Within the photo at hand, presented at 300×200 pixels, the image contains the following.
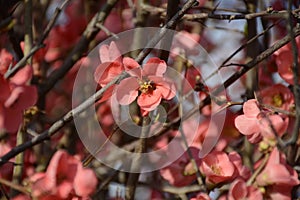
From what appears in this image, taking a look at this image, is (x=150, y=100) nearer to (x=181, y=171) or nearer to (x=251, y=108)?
(x=251, y=108)

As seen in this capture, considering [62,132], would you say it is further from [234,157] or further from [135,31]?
[234,157]

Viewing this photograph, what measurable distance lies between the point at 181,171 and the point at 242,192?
0.32 metres

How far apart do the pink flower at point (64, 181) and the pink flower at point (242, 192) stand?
286 mm

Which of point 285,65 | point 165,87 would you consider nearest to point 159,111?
point 165,87

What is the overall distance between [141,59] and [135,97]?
0.27ft

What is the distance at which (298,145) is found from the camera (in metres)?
1.67

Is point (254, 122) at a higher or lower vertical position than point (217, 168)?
higher

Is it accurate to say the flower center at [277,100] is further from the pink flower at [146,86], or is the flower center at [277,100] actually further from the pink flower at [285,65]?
the pink flower at [146,86]

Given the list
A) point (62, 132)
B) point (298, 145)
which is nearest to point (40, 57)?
point (62, 132)

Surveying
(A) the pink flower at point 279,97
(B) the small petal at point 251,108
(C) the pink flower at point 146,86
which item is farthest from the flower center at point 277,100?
(C) the pink flower at point 146,86

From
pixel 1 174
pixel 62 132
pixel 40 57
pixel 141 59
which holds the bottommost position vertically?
pixel 62 132

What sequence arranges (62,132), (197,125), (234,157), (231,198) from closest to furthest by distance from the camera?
1. (231,198)
2. (234,157)
3. (197,125)
4. (62,132)

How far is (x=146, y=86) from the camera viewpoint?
54.2 inches

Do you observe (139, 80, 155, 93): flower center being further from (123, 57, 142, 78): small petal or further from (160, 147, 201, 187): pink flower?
(160, 147, 201, 187): pink flower
